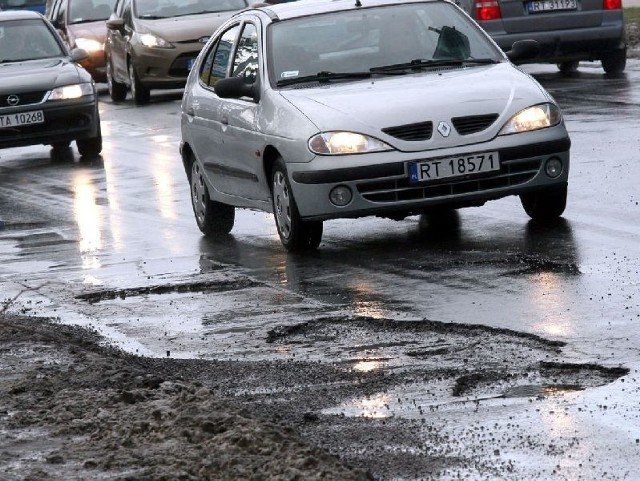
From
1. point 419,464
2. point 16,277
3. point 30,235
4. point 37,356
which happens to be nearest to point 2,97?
point 30,235

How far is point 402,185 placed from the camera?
10.5m

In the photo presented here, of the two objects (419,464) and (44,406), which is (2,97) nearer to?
(44,406)

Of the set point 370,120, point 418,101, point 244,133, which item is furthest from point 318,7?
point 370,120

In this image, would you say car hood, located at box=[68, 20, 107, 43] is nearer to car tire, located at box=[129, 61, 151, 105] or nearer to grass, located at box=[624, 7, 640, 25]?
car tire, located at box=[129, 61, 151, 105]

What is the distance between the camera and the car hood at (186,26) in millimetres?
25000

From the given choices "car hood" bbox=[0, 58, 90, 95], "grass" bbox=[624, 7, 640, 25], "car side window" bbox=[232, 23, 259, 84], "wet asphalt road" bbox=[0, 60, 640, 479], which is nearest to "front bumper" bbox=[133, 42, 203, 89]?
"car hood" bbox=[0, 58, 90, 95]

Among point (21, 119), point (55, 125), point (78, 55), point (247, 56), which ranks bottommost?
point (55, 125)

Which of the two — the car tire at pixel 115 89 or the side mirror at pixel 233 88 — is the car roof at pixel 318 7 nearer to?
the side mirror at pixel 233 88

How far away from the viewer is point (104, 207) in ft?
47.9

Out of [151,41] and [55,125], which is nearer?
[55,125]

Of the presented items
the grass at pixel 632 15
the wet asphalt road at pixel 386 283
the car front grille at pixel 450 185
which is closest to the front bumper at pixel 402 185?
the car front grille at pixel 450 185

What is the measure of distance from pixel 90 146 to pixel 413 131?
9448mm

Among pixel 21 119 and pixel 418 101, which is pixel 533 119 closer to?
pixel 418 101

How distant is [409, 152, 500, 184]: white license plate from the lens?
413 inches
